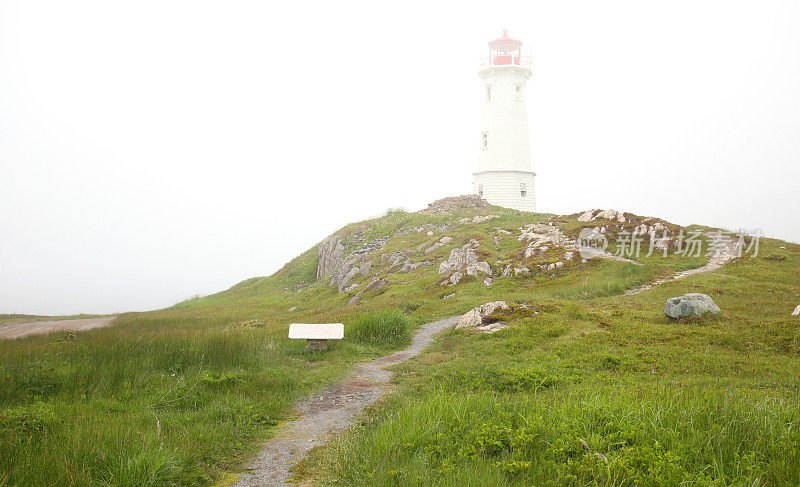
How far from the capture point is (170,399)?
9.05 meters

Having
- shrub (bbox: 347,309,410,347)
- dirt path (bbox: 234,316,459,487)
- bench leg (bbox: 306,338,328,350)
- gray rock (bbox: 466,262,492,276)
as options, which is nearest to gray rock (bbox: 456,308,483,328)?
shrub (bbox: 347,309,410,347)

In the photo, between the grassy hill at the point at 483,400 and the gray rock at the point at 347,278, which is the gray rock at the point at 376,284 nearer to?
the gray rock at the point at 347,278

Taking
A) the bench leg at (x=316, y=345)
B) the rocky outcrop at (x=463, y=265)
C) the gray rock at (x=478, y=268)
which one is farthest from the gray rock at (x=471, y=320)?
the gray rock at (x=478, y=268)

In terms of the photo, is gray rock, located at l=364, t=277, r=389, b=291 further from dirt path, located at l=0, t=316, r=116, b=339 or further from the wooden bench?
dirt path, located at l=0, t=316, r=116, b=339

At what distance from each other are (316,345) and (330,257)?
30179mm

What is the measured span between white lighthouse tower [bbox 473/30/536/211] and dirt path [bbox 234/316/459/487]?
130 feet

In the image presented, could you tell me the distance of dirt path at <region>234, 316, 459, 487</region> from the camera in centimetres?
657

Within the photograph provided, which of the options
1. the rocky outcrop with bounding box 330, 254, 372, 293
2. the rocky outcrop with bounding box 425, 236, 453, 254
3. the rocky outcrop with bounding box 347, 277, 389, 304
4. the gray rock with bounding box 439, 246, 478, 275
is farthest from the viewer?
the rocky outcrop with bounding box 330, 254, 372, 293

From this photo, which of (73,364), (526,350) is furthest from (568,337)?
(73,364)

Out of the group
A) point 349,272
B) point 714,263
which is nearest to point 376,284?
point 349,272

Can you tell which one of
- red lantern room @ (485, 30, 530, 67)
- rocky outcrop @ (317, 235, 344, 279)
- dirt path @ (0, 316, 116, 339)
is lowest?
dirt path @ (0, 316, 116, 339)

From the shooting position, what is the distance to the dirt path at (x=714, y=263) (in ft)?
69.2

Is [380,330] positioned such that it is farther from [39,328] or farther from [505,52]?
[505,52]

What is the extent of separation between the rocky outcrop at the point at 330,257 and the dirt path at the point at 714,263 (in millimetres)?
25472
